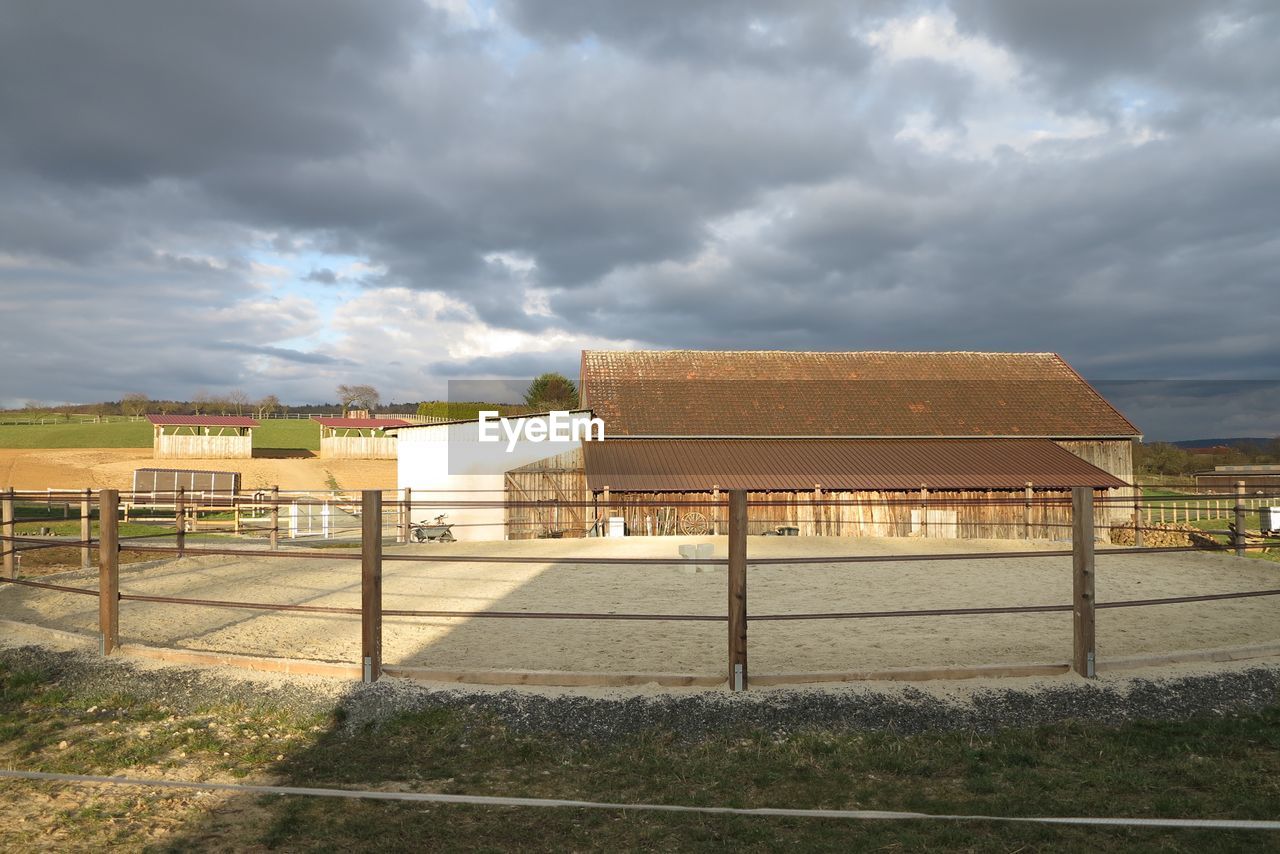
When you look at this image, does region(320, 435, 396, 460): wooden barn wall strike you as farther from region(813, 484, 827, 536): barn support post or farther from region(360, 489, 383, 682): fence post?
region(360, 489, 383, 682): fence post

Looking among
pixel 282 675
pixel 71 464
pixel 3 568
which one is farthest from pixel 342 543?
pixel 71 464

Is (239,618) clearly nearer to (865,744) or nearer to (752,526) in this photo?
(865,744)

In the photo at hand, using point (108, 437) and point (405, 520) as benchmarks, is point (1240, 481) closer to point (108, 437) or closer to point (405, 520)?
point (405, 520)

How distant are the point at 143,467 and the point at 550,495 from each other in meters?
31.5

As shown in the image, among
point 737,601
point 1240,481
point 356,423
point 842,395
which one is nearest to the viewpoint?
point 737,601

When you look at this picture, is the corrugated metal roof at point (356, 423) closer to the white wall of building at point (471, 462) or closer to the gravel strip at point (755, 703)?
the white wall of building at point (471, 462)

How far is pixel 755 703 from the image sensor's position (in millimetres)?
5051

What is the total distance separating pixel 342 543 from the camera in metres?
18.1

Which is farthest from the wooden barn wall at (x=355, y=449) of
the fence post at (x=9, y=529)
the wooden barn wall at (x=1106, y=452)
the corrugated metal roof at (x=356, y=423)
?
the wooden barn wall at (x=1106, y=452)

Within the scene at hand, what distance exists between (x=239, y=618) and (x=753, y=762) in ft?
20.7

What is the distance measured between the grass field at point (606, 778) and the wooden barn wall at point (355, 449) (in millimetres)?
50051

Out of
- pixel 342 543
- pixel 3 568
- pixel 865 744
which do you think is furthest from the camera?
pixel 342 543

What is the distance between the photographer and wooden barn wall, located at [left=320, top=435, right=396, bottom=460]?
2093 inches

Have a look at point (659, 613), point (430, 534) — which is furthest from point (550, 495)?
point (659, 613)
